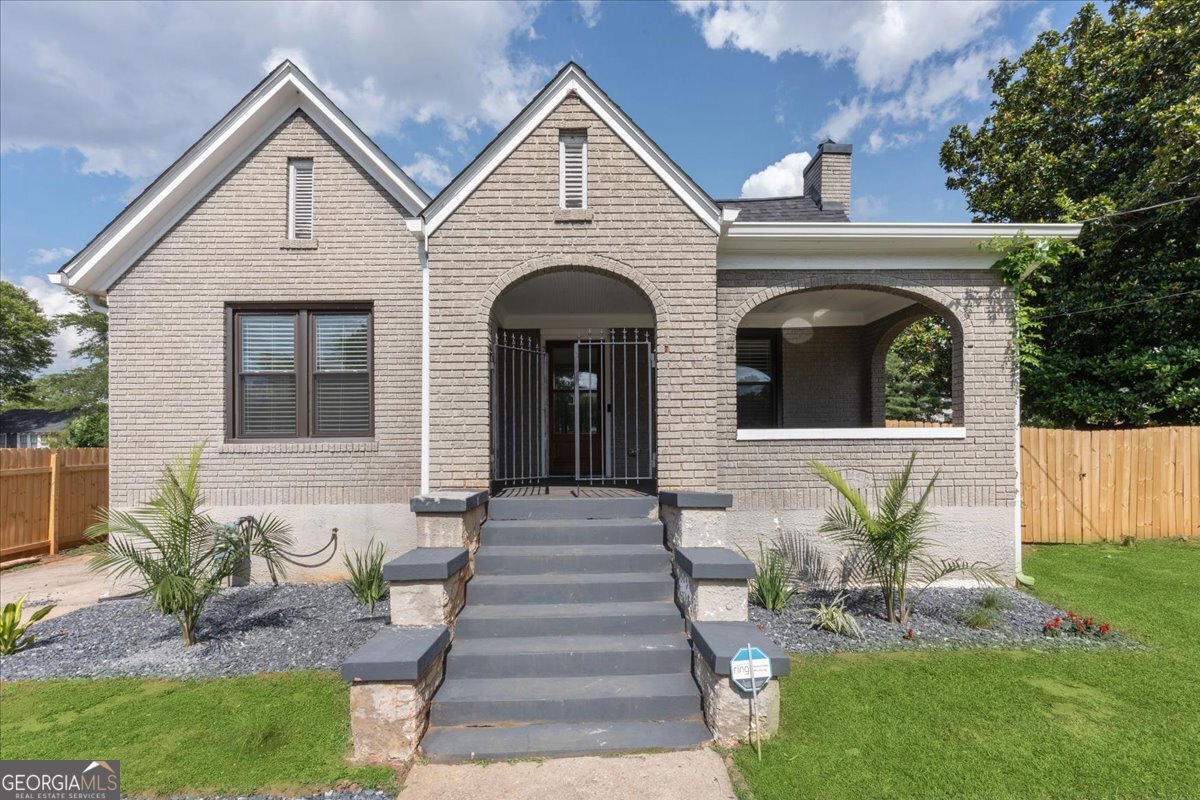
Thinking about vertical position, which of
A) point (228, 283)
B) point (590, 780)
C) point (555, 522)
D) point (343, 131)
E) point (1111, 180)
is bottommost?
point (590, 780)

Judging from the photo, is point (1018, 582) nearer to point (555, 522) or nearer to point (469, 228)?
point (555, 522)

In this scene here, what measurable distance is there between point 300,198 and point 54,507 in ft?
23.1

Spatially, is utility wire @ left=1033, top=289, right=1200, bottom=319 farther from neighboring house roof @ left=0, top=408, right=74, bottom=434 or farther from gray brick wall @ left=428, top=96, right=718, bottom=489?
neighboring house roof @ left=0, top=408, right=74, bottom=434

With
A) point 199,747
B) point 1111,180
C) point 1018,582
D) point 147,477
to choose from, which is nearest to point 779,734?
point 199,747

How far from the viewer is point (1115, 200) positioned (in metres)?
10.1

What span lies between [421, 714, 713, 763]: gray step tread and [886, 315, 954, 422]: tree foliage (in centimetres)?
786

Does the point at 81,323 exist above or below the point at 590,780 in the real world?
above

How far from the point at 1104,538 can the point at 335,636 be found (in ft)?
35.7

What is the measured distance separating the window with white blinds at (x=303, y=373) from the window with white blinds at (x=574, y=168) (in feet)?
9.94

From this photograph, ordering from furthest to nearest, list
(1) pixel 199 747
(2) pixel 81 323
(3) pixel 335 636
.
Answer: (2) pixel 81 323 → (3) pixel 335 636 → (1) pixel 199 747

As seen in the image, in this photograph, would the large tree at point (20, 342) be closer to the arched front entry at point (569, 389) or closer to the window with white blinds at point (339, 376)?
the window with white blinds at point (339, 376)

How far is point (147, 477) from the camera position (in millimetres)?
6395

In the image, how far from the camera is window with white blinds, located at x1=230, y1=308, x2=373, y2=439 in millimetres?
6625

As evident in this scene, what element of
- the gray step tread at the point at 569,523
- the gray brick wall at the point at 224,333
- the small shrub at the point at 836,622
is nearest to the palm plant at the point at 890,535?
the small shrub at the point at 836,622
